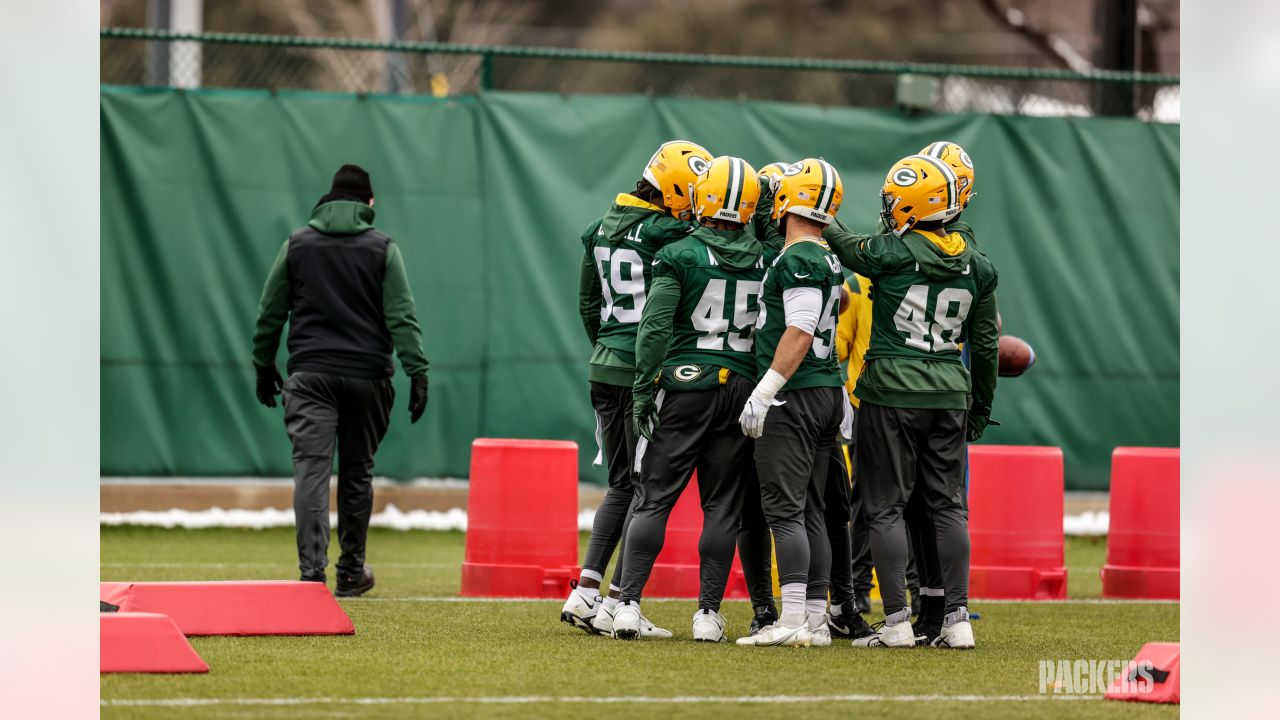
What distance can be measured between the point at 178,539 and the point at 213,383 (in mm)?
1152

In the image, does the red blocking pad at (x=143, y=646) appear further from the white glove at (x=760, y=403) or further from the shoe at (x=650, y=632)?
the white glove at (x=760, y=403)

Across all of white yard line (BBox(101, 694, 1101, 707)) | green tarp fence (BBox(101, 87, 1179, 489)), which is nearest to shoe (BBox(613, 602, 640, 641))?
white yard line (BBox(101, 694, 1101, 707))

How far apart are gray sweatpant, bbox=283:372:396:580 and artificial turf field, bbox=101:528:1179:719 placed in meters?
0.34

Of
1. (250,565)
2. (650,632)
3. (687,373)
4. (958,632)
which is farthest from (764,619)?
(250,565)

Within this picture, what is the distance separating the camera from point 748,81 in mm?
33844

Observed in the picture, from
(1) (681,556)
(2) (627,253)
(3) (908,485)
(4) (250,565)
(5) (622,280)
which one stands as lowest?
(4) (250,565)

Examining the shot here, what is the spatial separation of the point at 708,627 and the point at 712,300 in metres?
1.45

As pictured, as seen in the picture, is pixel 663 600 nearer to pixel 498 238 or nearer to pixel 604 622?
pixel 604 622

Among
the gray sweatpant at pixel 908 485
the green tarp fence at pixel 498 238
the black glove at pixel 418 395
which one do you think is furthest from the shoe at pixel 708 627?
the green tarp fence at pixel 498 238

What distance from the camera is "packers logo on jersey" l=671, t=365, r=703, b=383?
7430 millimetres

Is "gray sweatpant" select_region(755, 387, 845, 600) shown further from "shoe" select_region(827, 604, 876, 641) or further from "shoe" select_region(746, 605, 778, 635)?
"shoe" select_region(827, 604, 876, 641)

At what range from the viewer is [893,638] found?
24.3 feet

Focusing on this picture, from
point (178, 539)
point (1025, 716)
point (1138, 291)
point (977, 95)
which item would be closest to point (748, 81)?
point (977, 95)
